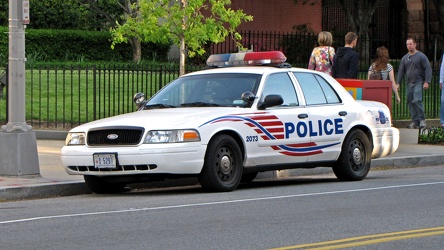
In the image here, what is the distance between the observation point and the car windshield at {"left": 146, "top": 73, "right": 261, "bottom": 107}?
1347 cm

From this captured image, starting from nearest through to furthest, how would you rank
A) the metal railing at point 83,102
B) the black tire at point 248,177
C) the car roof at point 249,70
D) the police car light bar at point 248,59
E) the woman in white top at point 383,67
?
the car roof at point 249,70 < the police car light bar at point 248,59 < the black tire at point 248,177 < the metal railing at point 83,102 < the woman in white top at point 383,67

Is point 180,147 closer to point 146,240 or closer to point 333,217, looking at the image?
point 333,217

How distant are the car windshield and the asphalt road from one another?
3.65 feet

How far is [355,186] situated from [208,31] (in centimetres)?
710

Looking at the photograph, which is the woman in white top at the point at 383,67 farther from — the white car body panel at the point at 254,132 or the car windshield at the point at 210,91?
the car windshield at the point at 210,91

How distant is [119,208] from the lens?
1130 cm

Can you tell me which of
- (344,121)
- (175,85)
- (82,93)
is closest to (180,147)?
(175,85)

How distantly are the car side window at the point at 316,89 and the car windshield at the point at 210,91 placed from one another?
31.3 inches

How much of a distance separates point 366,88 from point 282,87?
3.84 m

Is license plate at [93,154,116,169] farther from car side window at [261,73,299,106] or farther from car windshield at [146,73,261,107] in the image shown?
car side window at [261,73,299,106]

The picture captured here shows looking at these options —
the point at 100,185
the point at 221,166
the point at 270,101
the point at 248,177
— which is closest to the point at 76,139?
the point at 100,185

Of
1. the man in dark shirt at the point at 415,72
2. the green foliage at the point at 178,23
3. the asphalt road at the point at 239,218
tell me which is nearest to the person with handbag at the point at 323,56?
the green foliage at the point at 178,23

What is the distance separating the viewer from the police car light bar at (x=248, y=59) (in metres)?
14.6

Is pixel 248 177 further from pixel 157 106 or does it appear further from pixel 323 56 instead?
pixel 323 56
